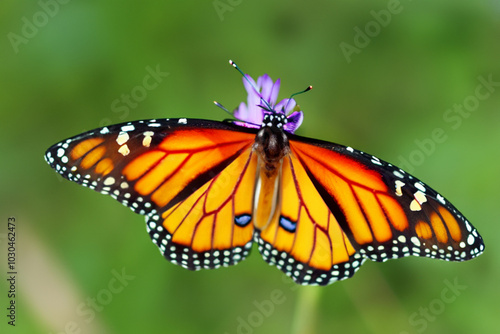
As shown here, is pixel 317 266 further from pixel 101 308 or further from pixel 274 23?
pixel 274 23

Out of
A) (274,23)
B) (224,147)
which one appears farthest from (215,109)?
(224,147)

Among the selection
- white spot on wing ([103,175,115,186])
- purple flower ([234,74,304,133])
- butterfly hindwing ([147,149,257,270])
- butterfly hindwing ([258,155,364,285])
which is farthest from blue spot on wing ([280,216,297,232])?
white spot on wing ([103,175,115,186])

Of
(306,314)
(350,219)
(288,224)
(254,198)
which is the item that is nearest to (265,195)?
(254,198)

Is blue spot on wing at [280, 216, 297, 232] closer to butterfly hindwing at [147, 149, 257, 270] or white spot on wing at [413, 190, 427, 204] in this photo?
butterfly hindwing at [147, 149, 257, 270]

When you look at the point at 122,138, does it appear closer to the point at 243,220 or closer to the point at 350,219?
the point at 243,220

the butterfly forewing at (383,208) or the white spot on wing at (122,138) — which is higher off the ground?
the butterfly forewing at (383,208)

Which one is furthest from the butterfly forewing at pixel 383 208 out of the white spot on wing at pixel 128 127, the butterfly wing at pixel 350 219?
the white spot on wing at pixel 128 127

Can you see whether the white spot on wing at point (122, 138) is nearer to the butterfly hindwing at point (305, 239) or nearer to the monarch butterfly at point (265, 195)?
the monarch butterfly at point (265, 195)
